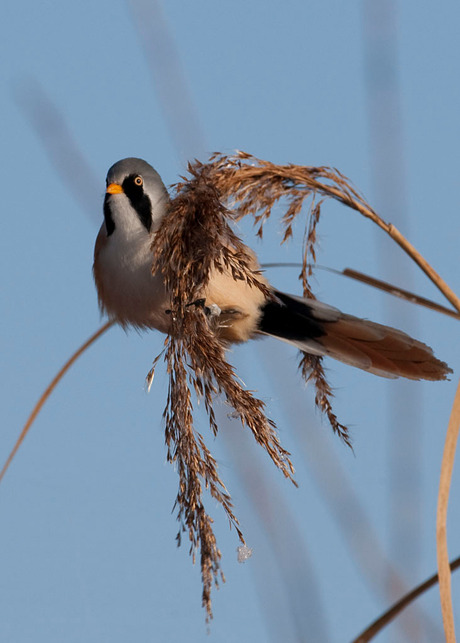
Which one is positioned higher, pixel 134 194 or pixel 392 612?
pixel 134 194

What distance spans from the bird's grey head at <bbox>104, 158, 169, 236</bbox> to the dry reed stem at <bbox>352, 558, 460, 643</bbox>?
5.79 feet

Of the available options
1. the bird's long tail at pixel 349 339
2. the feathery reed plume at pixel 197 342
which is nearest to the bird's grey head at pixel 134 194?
the bird's long tail at pixel 349 339

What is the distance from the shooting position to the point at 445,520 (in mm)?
1173

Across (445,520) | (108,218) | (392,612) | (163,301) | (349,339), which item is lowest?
(392,612)

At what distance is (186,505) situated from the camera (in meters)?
1.60

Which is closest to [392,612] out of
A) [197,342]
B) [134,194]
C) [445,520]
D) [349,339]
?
[445,520]

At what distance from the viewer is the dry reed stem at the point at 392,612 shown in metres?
1.15

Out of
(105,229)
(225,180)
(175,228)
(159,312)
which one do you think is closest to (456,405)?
(225,180)

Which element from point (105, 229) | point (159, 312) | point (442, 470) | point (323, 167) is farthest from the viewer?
point (105, 229)

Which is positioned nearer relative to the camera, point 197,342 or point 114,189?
point 197,342

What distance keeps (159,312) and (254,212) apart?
3.93 ft

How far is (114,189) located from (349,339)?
978 mm

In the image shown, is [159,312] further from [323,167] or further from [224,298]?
[323,167]

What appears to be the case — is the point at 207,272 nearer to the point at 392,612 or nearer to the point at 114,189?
the point at 392,612
